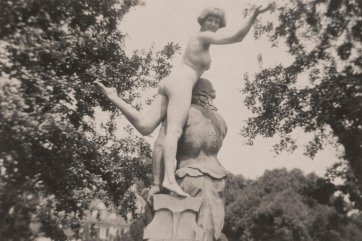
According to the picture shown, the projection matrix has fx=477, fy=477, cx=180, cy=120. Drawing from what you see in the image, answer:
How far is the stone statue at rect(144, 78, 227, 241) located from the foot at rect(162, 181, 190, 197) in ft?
0.20

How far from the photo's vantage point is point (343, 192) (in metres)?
20.9

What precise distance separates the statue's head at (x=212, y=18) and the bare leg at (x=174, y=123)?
88 centimetres

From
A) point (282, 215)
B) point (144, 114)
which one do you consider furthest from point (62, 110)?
point (282, 215)

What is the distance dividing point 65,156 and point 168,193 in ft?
25.3

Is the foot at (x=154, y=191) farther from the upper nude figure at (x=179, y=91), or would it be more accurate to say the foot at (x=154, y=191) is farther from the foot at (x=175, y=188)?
the foot at (x=175, y=188)

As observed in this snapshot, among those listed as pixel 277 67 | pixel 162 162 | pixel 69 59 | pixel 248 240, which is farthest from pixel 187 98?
pixel 248 240

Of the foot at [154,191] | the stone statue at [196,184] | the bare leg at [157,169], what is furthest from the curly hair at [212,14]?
the foot at [154,191]

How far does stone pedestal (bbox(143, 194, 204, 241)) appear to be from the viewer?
195 inches

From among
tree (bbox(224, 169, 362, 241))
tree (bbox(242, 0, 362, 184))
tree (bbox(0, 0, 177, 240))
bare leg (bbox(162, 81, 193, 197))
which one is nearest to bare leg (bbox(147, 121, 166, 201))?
bare leg (bbox(162, 81, 193, 197))

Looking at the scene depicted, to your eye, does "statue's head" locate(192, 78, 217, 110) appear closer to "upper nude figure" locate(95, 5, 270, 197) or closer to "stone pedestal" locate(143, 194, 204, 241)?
"upper nude figure" locate(95, 5, 270, 197)

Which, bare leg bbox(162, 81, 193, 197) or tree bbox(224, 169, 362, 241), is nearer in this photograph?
bare leg bbox(162, 81, 193, 197)

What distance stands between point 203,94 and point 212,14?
1.02 m

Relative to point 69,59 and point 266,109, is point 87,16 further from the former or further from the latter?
point 266,109

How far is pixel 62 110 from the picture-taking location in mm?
12141
